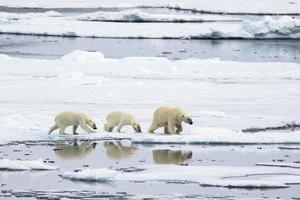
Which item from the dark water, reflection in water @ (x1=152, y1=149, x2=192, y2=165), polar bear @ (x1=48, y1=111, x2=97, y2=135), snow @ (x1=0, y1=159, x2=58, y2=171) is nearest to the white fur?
polar bear @ (x1=48, y1=111, x2=97, y2=135)

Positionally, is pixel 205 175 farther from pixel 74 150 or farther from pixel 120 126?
pixel 120 126

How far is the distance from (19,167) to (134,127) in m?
2.87

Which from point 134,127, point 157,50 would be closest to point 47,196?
point 134,127

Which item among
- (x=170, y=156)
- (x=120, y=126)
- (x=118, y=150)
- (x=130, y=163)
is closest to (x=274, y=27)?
(x=120, y=126)

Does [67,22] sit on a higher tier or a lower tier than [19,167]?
higher

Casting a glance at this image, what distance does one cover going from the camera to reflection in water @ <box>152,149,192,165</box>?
35.8ft

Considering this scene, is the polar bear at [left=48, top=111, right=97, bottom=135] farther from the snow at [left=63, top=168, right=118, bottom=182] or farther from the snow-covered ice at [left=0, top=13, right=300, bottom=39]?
the snow-covered ice at [left=0, top=13, right=300, bottom=39]

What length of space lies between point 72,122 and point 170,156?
1.88 m

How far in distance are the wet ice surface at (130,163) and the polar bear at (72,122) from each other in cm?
42

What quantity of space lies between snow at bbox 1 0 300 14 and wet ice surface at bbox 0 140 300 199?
31.1 metres

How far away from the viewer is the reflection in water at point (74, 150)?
11.3 m

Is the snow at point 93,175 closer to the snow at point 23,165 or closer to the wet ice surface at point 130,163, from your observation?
the wet ice surface at point 130,163

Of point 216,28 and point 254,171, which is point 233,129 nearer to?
→ point 254,171

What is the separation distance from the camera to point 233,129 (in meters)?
13.3
